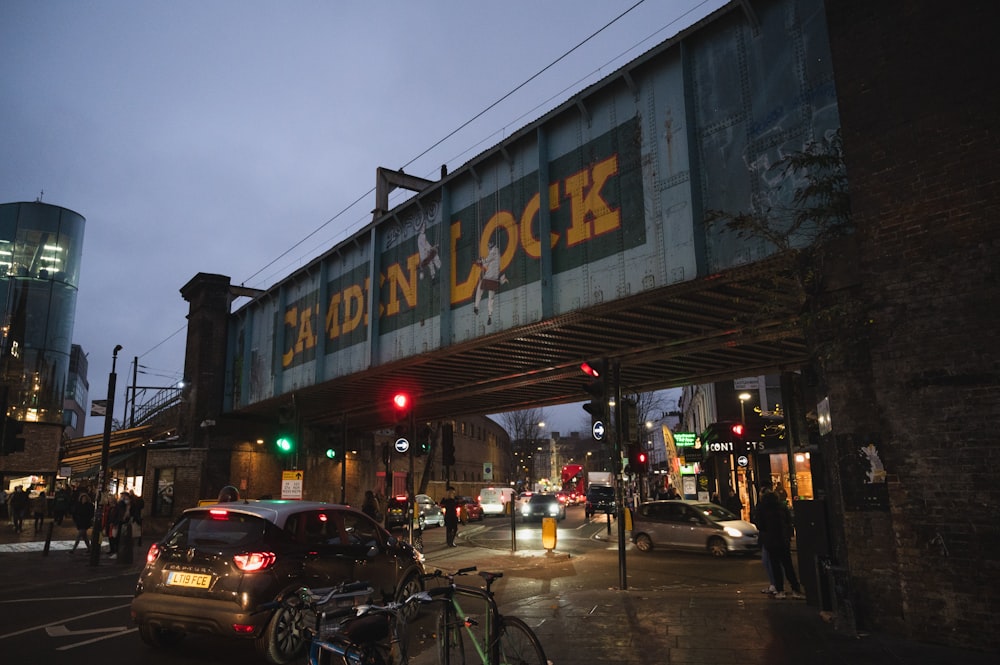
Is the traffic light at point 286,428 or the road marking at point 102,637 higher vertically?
the traffic light at point 286,428

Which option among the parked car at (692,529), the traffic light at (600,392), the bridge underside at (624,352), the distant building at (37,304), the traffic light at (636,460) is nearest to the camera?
the bridge underside at (624,352)

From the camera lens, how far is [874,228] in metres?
8.22

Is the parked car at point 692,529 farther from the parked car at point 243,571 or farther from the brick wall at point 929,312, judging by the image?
the parked car at point 243,571

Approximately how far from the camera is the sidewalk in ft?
21.8

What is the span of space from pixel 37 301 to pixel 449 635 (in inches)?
1707

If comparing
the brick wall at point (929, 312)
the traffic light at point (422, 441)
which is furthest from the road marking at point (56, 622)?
the brick wall at point (929, 312)

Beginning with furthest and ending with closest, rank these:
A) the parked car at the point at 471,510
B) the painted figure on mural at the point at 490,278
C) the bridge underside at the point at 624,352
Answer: the parked car at the point at 471,510, the painted figure on mural at the point at 490,278, the bridge underside at the point at 624,352

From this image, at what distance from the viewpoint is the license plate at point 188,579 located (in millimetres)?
6871

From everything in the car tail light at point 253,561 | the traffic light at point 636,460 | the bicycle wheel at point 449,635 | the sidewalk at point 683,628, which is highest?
the traffic light at point 636,460

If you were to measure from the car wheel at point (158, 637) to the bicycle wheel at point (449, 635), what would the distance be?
407cm

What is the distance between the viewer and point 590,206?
43.3 ft

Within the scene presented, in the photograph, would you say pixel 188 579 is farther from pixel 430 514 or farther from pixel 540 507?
pixel 540 507

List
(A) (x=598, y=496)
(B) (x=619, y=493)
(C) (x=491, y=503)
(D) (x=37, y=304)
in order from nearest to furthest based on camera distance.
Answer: (B) (x=619, y=493)
(D) (x=37, y=304)
(A) (x=598, y=496)
(C) (x=491, y=503)

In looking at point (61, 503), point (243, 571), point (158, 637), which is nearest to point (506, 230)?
point (243, 571)
